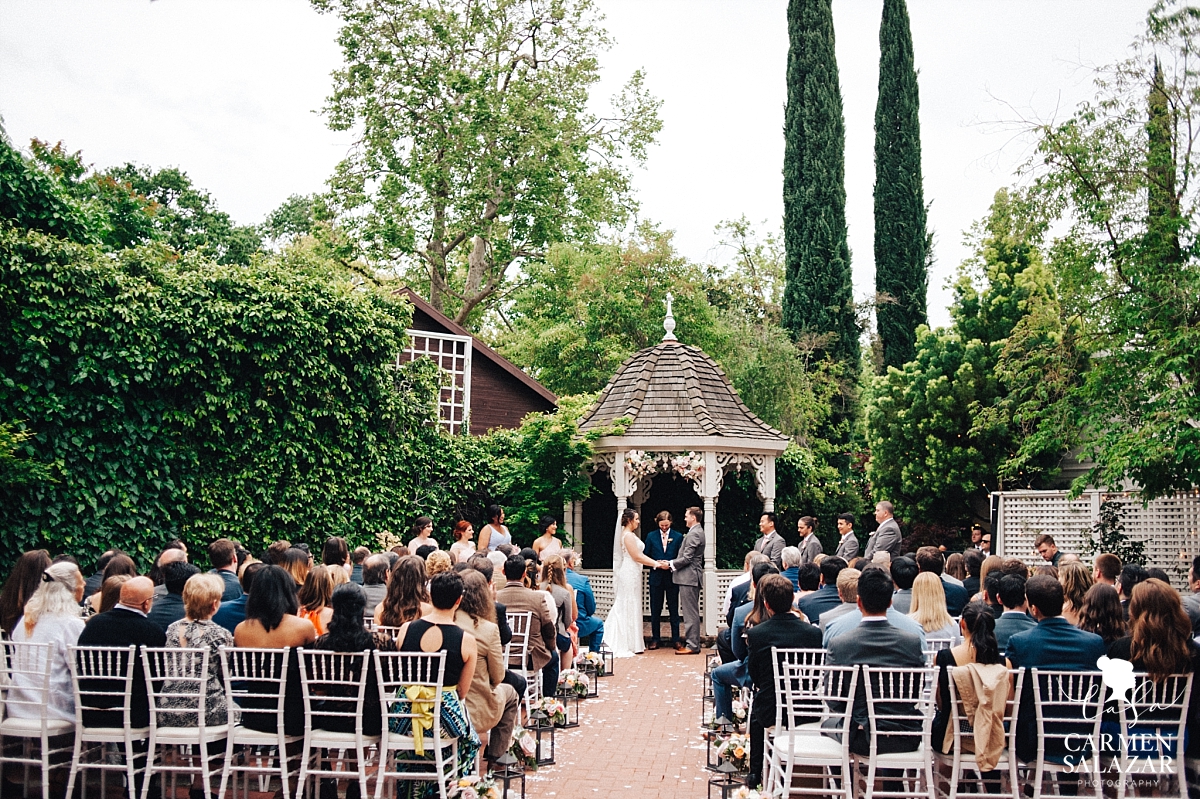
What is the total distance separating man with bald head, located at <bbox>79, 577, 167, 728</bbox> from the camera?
5734mm

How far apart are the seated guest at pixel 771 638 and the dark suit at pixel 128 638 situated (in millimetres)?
3590

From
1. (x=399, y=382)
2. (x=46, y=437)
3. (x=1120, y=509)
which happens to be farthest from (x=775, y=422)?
(x=46, y=437)

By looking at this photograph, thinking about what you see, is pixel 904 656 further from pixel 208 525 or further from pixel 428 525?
pixel 208 525

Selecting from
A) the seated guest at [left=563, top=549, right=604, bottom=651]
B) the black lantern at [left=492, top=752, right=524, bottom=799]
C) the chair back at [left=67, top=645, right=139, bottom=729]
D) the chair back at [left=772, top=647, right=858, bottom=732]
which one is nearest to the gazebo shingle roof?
the seated guest at [left=563, top=549, right=604, bottom=651]

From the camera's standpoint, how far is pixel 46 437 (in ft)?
35.0

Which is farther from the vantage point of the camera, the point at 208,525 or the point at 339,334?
the point at 339,334

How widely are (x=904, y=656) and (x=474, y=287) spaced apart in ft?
77.0

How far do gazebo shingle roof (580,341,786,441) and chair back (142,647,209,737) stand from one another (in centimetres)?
970

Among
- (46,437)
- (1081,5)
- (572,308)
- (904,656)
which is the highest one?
(1081,5)

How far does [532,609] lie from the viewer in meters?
8.31

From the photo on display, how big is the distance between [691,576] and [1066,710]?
28.5 ft

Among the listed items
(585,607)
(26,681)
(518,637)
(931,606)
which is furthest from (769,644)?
(585,607)

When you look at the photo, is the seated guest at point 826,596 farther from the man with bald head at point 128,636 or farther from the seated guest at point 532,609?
the man with bald head at point 128,636

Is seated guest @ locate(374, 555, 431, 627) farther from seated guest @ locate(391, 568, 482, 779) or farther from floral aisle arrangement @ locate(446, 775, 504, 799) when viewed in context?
floral aisle arrangement @ locate(446, 775, 504, 799)
